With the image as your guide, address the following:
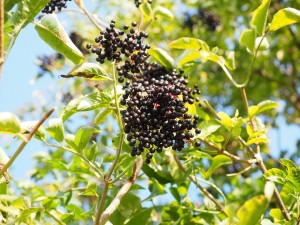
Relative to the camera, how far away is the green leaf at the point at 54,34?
1.60 m

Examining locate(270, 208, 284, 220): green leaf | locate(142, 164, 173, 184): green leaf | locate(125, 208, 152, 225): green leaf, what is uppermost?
locate(142, 164, 173, 184): green leaf

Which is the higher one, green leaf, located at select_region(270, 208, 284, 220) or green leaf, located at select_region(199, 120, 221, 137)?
green leaf, located at select_region(199, 120, 221, 137)

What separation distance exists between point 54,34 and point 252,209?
89cm

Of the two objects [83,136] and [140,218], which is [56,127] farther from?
[140,218]

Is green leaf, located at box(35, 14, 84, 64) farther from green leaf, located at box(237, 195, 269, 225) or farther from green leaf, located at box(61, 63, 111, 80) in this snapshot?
green leaf, located at box(237, 195, 269, 225)

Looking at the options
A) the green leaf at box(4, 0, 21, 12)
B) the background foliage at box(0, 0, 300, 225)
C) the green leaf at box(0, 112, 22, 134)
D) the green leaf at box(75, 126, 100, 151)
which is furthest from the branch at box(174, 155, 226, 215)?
the green leaf at box(4, 0, 21, 12)

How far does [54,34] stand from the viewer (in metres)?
1.61

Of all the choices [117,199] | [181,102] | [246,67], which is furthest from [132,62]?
[246,67]

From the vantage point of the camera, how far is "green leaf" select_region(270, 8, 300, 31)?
191 cm

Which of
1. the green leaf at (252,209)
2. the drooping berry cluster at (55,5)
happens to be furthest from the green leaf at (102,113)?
the green leaf at (252,209)

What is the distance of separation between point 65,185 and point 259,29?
1.44 meters

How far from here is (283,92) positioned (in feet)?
17.9

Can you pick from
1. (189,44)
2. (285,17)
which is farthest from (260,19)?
(189,44)

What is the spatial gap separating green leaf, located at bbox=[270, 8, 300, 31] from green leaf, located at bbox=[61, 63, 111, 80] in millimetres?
716
